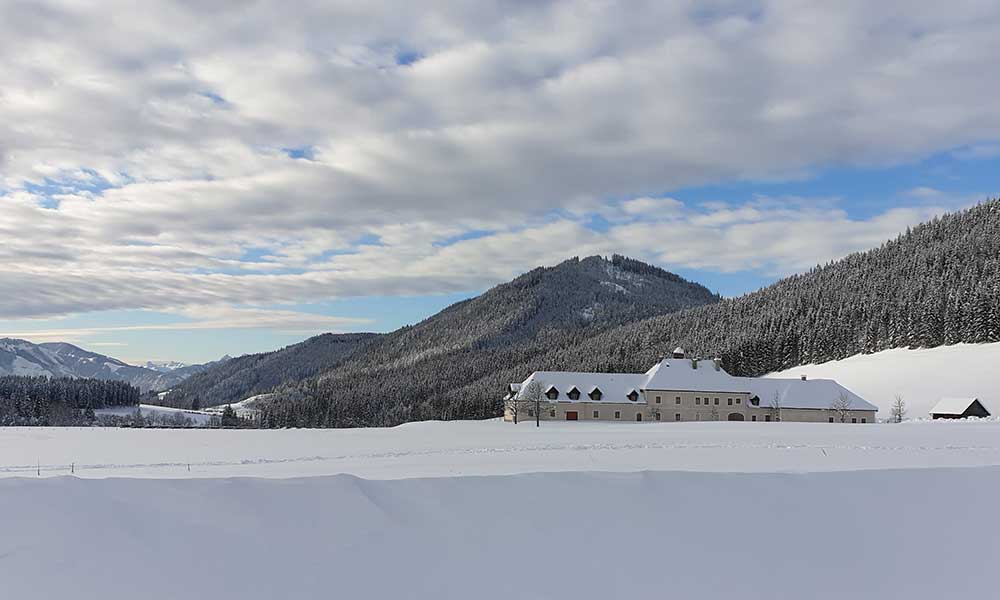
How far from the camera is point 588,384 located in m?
81.4

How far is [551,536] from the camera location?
12484 mm

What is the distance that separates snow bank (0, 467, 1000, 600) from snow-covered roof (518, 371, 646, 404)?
211 feet

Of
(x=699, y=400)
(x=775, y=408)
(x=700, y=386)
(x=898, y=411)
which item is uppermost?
(x=700, y=386)

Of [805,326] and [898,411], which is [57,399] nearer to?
[805,326]

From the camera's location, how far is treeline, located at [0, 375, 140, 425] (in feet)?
477

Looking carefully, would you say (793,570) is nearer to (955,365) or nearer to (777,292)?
(955,365)

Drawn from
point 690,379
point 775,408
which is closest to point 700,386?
point 690,379

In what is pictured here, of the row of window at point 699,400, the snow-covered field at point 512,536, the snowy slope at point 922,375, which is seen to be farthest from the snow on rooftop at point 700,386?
the snow-covered field at point 512,536

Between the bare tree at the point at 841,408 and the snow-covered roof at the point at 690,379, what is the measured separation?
10.7m

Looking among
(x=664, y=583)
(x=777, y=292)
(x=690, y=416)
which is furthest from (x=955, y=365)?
(x=664, y=583)

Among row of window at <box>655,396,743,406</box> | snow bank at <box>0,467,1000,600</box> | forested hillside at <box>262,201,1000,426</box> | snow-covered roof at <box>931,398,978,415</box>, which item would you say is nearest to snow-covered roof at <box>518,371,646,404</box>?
row of window at <box>655,396,743,406</box>

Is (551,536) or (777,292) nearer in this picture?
(551,536)

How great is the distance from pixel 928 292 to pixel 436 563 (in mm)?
138035

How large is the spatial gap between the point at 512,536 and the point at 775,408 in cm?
7689
